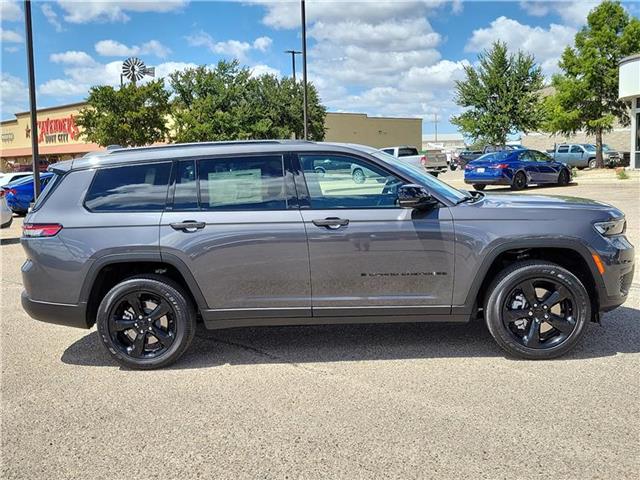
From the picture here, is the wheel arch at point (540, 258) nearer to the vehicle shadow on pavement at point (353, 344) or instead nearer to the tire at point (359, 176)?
the vehicle shadow on pavement at point (353, 344)

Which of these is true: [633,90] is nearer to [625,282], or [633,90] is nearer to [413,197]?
[625,282]

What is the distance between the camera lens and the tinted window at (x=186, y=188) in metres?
4.80

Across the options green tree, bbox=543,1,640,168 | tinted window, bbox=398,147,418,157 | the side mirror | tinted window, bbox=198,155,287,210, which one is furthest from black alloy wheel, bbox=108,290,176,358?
green tree, bbox=543,1,640,168

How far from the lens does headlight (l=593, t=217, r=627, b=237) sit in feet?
15.5

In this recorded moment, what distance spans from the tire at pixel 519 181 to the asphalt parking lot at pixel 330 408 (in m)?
16.4

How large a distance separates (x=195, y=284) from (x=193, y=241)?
1.13 ft

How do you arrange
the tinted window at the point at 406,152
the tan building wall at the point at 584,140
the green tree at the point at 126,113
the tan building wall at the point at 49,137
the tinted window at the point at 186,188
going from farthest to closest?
the tan building wall at the point at 49,137 → the tan building wall at the point at 584,140 → the green tree at the point at 126,113 → the tinted window at the point at 406,152 → the tinted window at the point at 186,188

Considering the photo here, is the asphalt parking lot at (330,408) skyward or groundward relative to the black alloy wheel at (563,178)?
groundward

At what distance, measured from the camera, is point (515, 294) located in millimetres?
4762

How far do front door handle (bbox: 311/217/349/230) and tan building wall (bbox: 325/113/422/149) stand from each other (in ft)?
197

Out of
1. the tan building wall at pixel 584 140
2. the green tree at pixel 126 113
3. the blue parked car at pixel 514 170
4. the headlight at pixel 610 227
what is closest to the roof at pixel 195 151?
the headlight at pixel 610 227

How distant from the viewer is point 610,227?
4781 mm

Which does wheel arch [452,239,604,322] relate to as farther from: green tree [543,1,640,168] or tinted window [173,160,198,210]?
green tree [543,1,640,168]

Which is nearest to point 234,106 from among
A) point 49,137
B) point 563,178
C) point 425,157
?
point 425,157
